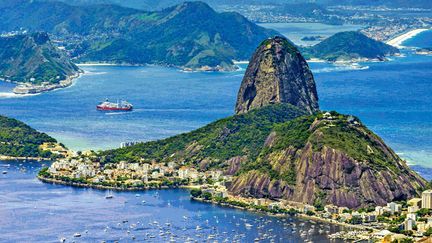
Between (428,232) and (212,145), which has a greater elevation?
(212,145)

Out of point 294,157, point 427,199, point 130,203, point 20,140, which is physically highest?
point 20,140

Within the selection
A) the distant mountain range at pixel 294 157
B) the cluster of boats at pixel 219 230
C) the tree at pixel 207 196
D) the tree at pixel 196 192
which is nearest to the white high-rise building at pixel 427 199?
the distant mountain range at pixel 294 157

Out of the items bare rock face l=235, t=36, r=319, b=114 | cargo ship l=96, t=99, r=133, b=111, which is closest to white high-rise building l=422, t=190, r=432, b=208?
bare rock face l=235, t=36, r=319, b=114

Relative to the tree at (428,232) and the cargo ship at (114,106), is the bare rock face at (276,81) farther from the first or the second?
the tree at (428,232)

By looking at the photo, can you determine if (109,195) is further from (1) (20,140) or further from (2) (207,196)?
(1) (20,140)

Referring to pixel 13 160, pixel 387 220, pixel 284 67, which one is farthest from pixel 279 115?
pixel 387 220

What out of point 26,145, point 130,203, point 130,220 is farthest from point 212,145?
point 130,220
